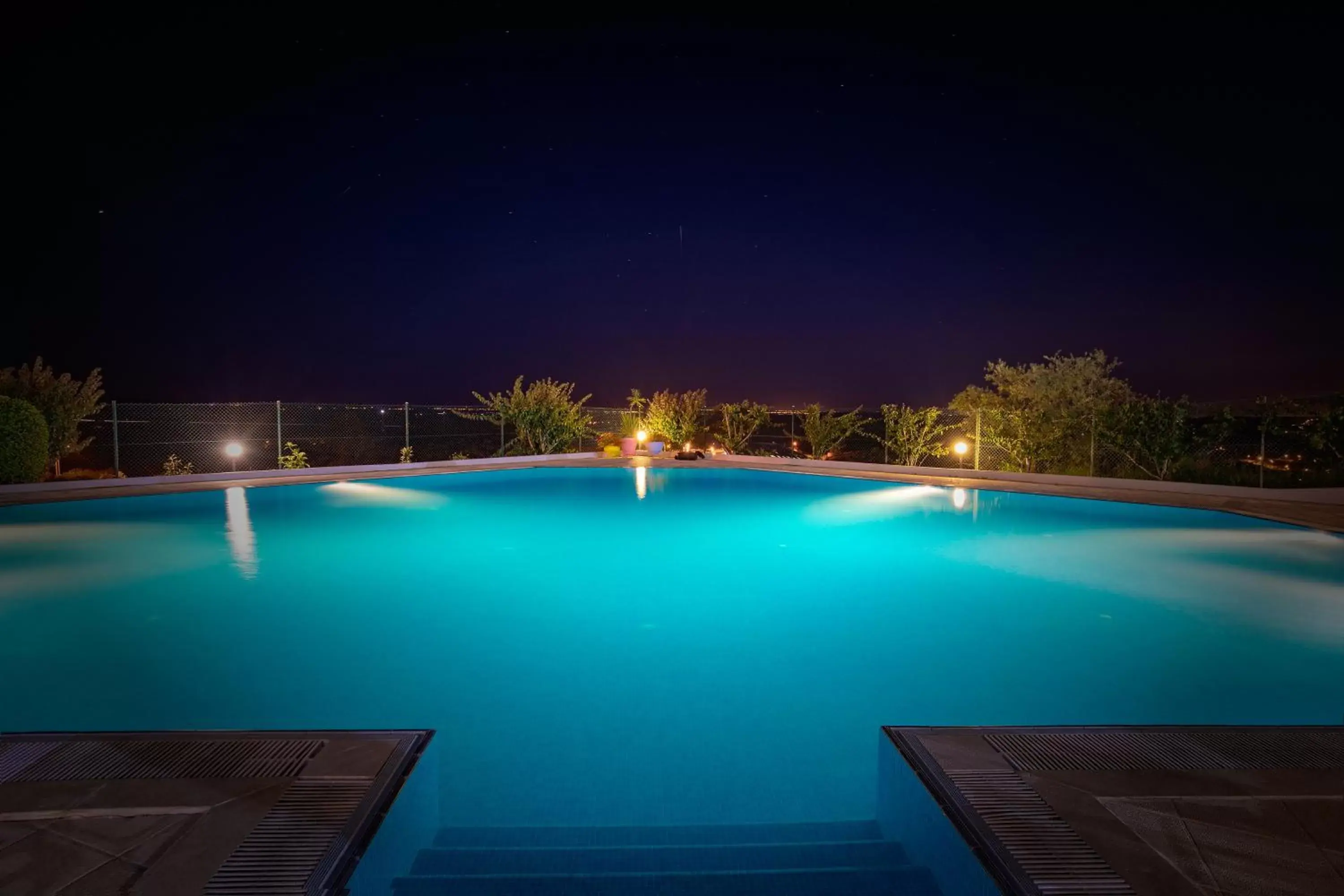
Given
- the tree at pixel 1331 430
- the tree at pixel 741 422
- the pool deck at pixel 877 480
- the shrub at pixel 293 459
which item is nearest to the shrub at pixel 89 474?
the pool deck at pixel 877 480

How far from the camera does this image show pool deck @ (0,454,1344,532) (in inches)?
322

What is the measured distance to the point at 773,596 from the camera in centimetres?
511

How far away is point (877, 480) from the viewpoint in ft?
39.7

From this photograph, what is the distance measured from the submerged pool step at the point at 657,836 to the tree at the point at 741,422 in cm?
1411

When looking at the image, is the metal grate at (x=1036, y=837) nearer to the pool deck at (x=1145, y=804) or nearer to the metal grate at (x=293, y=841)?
the pool deck at (x=1145, y=804)

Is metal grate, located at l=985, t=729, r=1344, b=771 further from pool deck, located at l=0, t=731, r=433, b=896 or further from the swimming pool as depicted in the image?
pool deck, located at l=0, t=731, r=433, b=896

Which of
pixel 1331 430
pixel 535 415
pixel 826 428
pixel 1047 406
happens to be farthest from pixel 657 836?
pixel 535 415

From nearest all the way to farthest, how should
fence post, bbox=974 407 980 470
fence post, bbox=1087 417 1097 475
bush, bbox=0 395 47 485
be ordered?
bush, bbox=0 395 47 485 → fence post, bbox=1087 417 1097 475 → fence post, bbox=974 407 980 470

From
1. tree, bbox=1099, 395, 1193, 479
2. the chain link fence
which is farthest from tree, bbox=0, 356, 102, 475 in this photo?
tree, bbox=1099, 395, 1193, 479

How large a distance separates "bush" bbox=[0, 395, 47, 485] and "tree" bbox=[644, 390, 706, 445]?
1071 centimetres

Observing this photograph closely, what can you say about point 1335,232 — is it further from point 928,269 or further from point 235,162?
point 235,162

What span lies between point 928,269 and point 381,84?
14.1 metres

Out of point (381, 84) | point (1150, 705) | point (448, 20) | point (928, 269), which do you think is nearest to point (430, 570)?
Result: point (1150, 705)

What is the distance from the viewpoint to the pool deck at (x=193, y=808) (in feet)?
Result: 4.50
